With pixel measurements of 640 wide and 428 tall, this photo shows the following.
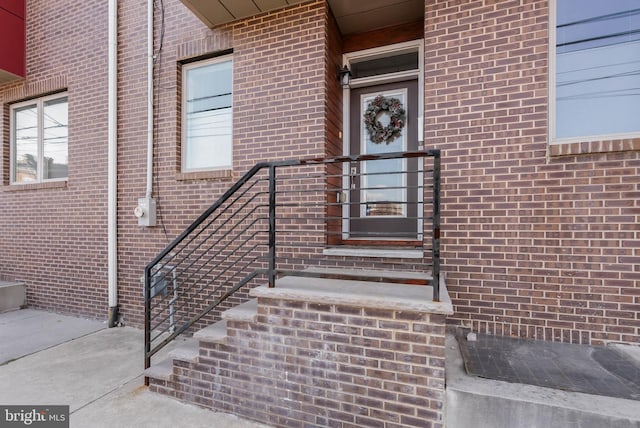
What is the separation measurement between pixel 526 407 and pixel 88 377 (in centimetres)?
347

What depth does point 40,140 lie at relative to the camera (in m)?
5.09

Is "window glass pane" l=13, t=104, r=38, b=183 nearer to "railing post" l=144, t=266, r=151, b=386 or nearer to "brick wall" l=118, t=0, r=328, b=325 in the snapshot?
"brick wall" l=118, t=0, r=328, b=325

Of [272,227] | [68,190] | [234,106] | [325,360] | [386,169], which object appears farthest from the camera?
[68,190]

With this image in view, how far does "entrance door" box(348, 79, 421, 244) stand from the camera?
3725mm

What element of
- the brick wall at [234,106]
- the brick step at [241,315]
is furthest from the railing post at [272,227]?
the brick wall at [234,106]

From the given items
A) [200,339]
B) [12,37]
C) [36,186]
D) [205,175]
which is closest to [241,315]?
[200,339]

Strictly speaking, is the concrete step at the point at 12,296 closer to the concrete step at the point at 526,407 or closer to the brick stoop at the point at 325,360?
the brick stoop at the point at 325,360

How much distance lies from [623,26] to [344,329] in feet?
11.2

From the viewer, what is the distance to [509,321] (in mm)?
2705

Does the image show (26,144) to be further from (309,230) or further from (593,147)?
(593,147)

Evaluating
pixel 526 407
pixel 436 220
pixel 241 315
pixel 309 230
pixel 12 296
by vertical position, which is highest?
pixel 436 220

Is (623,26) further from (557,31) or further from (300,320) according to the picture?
(300,320)

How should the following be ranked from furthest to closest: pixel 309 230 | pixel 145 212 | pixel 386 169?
pixel 145 212 → pixel 386 169 → pixel 309 230

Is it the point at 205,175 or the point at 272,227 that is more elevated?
the point at 205,175
